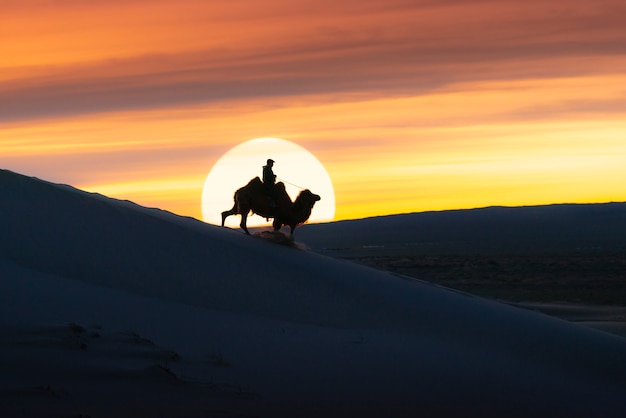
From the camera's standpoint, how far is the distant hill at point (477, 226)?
12575 centimetres

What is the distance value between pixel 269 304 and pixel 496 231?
124 metres

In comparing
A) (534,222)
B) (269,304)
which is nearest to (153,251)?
(269,304)

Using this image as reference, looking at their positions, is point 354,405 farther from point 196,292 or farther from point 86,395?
point 196,292

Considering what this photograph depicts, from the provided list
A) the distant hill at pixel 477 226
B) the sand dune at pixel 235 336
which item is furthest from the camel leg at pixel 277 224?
the distant hill at pixel 477 226

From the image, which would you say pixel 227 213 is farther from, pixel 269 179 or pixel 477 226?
pixel 477 226

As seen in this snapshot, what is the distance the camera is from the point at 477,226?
147625 millimetres

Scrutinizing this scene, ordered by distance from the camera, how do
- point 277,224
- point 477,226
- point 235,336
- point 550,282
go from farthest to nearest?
1. point 477,226
2. point 550,282
3. point 277,224
4. point 235,336

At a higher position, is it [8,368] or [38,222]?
[38,222]

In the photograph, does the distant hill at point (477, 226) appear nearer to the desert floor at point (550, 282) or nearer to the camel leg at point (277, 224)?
the desert floor at point (550, 282)

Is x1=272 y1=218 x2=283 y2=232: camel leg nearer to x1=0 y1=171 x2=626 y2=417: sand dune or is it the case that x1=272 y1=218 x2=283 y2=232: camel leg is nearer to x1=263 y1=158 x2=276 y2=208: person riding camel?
x1=263 y1=158 x2=276 y2=208: person riding camel

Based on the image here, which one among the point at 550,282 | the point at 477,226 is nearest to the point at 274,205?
the point at 550,282

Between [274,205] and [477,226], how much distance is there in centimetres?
13124

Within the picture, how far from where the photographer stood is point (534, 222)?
148750 mm

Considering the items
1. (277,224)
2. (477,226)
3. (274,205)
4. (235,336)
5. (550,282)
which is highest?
(477,226)
